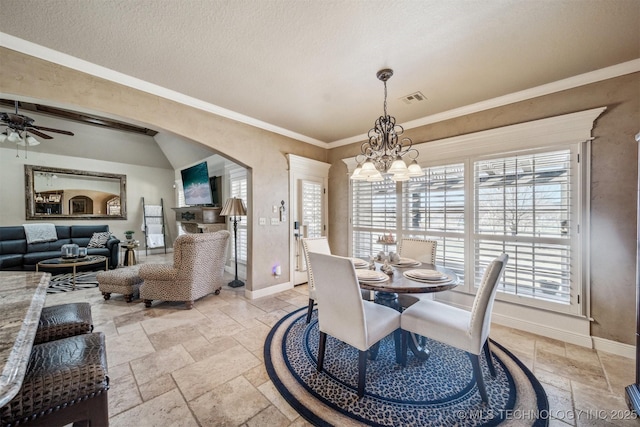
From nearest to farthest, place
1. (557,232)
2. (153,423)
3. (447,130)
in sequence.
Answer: (153,423) → (557,232) → (447,130)

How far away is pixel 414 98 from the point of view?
115 inches

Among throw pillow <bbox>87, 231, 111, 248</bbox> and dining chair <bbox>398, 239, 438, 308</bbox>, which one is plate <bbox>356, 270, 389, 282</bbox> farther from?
throw pillow <bbox>87, 231, 111, 248</bbox>

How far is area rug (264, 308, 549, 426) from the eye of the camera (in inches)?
61.8

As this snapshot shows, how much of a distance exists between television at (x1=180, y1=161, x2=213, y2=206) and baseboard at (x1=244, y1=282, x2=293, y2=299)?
3.09 metres

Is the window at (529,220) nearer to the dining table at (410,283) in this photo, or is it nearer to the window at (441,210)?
the window at (441,210)

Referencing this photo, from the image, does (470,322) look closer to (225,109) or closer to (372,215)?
(372,215)

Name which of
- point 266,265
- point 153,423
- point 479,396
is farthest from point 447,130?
point 153,423

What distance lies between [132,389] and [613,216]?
4403mm

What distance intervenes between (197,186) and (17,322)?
5804mm

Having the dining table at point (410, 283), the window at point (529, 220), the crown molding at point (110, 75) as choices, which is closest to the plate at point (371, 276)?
the dining table at point (410, 283)

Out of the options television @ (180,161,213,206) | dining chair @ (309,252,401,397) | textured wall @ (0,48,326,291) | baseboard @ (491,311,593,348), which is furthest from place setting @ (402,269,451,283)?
television @ (180,161,213,206)

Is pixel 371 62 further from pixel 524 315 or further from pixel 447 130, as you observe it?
pixel 524 315

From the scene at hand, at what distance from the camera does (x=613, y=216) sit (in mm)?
2328

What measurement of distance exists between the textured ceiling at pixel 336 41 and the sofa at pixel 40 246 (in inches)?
191
